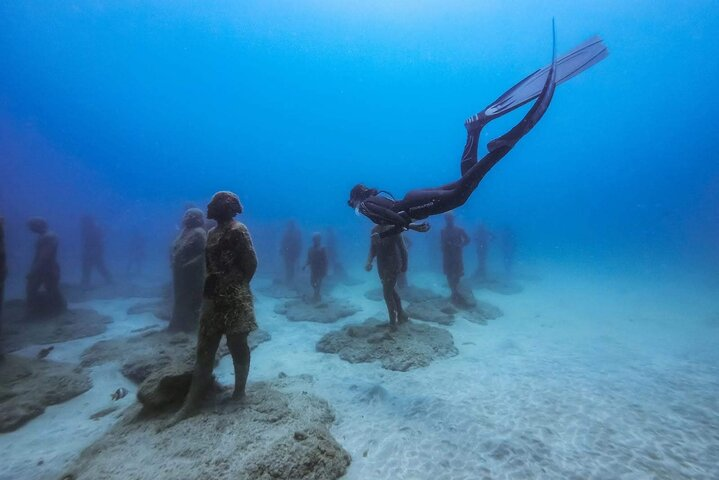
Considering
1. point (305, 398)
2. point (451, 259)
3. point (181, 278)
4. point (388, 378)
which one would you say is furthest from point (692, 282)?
point (181, 278)

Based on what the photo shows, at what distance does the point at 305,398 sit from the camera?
4824 millimetres

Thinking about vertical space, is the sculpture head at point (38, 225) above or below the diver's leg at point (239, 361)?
above

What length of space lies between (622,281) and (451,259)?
69.1 feet

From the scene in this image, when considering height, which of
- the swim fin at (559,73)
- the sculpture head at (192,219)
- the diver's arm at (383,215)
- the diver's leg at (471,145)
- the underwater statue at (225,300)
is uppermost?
the swim fin at (559,73)

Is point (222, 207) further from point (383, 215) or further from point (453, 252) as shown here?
point (453, 252)

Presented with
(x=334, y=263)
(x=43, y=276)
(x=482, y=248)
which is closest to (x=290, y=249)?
(x=334, y=263)

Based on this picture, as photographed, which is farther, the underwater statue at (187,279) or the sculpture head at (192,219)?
the sculpture head at (192,219)

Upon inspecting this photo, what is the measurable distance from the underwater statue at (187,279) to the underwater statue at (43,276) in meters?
4.86

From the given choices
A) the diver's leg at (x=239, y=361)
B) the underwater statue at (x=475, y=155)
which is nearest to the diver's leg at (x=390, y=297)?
the underwater statue at (x=475, y=155)

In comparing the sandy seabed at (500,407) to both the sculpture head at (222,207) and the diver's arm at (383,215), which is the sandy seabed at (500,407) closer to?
the diver's arm at (383,215)

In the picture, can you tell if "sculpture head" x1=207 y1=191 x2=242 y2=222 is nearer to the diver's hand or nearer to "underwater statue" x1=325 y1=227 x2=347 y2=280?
the diver's hand

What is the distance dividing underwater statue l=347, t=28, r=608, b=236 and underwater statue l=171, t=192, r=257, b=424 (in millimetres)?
2161

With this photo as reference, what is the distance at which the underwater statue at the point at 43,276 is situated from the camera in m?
9.52

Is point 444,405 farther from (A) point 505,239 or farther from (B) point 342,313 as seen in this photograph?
(A) point 505,239
